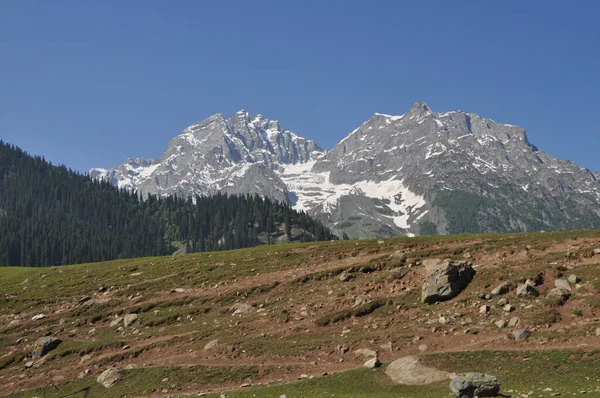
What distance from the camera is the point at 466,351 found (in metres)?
31.9

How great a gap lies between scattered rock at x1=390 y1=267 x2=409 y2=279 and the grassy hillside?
38cm

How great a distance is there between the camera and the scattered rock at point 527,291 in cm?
3741

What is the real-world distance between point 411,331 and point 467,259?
1437 cm

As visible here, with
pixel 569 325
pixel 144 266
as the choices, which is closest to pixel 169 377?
pixel 569 325

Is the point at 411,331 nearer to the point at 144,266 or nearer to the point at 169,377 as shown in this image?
the point at 169,377

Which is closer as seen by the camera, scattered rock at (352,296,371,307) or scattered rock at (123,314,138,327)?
scattered rock at (352,296,371,307)

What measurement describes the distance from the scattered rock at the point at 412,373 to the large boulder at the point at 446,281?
33.3 ft

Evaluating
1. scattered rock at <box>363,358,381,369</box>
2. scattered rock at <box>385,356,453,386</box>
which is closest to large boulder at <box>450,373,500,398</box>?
scattered rock at <box>385,356,453,386</box>

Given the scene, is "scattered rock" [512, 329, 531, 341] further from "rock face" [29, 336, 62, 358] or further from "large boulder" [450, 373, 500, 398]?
"rock face" [29, 336, 62, 358]

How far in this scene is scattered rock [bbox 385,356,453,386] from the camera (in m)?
29.5

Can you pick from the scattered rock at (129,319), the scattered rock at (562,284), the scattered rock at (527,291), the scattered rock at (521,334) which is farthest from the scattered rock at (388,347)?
the scattered rock at (129,319)

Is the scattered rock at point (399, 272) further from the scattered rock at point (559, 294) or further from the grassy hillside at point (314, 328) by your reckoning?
the scattered rock at point (559, 294)

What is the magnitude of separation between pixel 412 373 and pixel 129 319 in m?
31.4

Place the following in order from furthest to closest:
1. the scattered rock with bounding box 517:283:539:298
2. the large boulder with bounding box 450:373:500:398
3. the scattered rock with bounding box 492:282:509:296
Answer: the scattered rock with bounding box 492:282:509:296 → the scattered rock with bounding box 517:283:539:298 → the large boulder with bounding box 450:373:500:398
